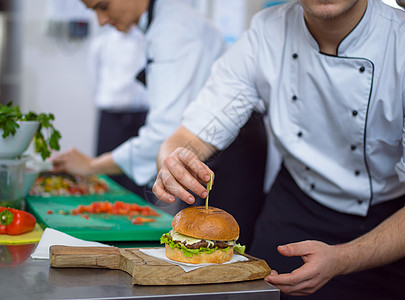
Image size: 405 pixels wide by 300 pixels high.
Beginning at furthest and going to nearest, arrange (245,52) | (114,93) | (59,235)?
(114,93), (245,52), (59,235)

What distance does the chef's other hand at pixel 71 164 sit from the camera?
2.67 meters

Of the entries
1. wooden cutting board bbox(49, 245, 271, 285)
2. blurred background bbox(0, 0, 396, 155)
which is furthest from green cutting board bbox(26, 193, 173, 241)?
blurred background bbox(0, 0, 396, 155)

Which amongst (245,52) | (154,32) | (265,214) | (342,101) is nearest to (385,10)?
(342,101)

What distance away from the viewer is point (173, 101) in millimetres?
2436

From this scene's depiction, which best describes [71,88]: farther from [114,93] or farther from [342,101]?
[342,101]

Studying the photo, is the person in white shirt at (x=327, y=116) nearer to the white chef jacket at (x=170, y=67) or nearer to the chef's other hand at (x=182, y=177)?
the chef's other hand at (x=182, y=177)

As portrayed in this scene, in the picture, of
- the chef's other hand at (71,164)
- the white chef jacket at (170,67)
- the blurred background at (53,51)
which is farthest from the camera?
the blurred background at (53,51)

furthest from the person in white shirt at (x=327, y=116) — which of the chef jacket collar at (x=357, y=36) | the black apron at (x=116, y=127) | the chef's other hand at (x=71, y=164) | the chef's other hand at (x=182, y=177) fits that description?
the black apron at (x=116, y=127)

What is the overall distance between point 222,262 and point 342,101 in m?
0.74

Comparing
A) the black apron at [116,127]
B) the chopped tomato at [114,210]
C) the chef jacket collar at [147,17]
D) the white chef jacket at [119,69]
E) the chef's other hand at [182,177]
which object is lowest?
the black apron at [116,127]

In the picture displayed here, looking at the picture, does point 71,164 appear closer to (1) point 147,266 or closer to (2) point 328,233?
(2) point 328,233

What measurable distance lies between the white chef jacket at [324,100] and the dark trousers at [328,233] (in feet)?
0.14

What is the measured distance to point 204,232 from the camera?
Result: 1302mm

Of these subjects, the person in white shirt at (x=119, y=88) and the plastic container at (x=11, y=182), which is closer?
the plastic container at (x=11, y=182)
